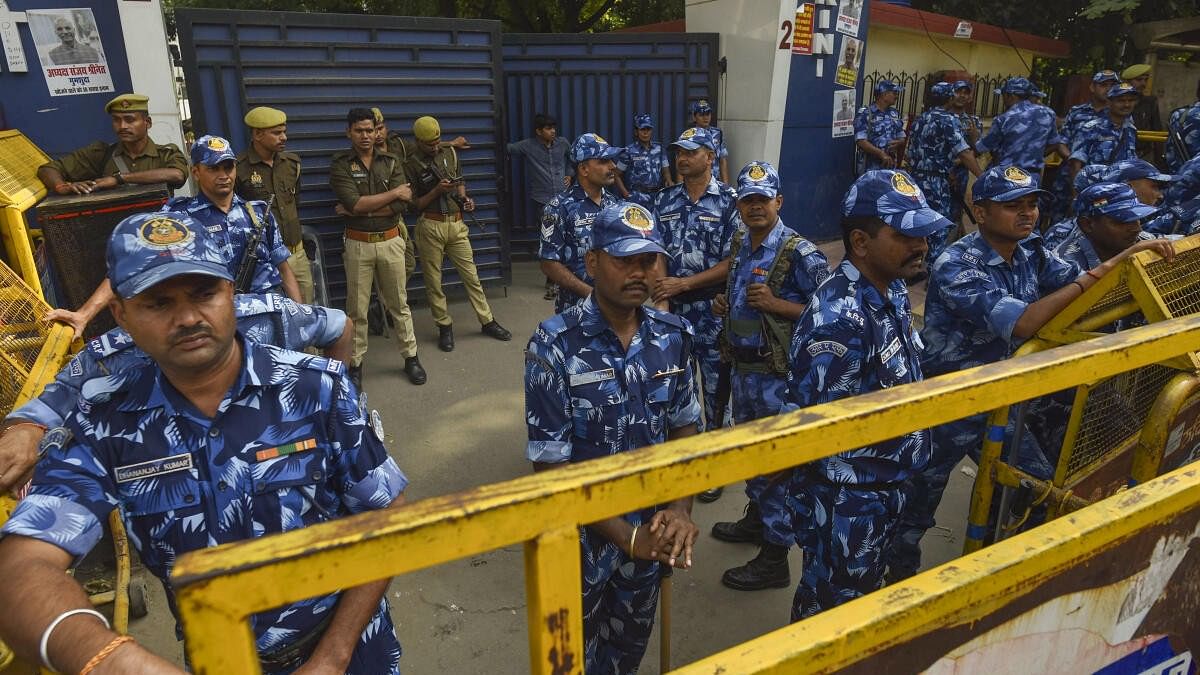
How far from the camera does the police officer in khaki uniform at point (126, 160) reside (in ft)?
16.2

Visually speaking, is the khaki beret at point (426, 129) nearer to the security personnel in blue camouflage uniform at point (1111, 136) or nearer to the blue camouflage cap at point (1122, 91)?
the security personnel in blue camouflage uniform at point (1111, 136)

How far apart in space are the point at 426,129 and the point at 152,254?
507cm

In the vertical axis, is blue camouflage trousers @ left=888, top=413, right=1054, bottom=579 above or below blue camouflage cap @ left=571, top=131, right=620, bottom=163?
below

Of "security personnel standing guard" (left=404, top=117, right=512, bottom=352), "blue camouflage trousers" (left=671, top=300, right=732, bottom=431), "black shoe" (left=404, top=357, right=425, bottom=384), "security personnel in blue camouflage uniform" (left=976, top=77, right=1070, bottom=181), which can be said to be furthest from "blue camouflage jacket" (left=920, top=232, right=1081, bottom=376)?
"security personnel in blue camouflage uniform" (left=976, top=77, right=1070, bottom=181)

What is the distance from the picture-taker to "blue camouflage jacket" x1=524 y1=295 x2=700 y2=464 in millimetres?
2303

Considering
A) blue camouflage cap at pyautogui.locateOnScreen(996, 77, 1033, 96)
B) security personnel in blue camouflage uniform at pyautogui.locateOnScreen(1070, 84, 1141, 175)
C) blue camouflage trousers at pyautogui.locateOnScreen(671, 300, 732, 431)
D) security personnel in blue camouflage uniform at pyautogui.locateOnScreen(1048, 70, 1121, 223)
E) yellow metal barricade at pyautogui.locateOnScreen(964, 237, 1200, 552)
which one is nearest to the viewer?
yellow metal barricade at pyautogui.locateOnScreen(964, 237, 1200, 552)

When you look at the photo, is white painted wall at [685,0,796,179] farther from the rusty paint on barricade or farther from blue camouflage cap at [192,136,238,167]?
the rusty paint on barricade

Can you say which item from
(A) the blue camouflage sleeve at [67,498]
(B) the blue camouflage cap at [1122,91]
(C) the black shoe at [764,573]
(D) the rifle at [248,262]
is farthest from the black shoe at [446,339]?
(B) the blue camouflage cap at [1122,91]

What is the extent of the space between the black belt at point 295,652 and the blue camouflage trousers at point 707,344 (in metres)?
2.84

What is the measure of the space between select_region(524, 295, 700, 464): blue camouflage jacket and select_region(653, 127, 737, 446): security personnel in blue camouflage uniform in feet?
6.33

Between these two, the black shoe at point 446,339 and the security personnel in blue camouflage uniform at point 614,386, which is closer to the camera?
the security personnel in blue camouflage uniform at point 614,386

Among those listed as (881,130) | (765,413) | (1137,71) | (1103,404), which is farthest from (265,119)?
(1137,71)

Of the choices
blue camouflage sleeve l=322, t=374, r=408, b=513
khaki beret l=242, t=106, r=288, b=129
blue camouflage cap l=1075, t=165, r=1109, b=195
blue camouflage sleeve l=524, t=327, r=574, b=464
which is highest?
khaki beret l=242, t=106, r=288, b=129

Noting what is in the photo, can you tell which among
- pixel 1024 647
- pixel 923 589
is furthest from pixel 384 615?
pixel 1024 647
